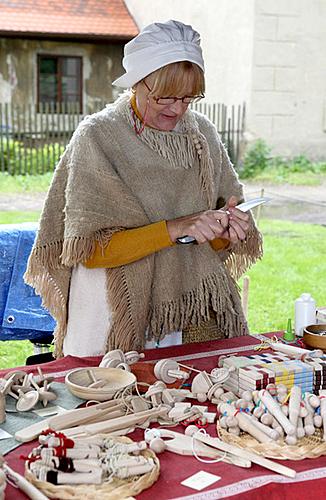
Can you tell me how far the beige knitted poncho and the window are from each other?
12325 mm

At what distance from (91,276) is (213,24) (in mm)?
10522

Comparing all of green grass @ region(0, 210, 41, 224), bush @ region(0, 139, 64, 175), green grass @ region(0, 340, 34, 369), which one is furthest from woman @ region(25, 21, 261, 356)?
bush @ region(0, 139, 64, 175)

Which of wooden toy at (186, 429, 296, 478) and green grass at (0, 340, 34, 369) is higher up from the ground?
wooden toy at (186, 429, 296, 478)

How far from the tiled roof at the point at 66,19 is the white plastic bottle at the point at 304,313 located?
40.1ft

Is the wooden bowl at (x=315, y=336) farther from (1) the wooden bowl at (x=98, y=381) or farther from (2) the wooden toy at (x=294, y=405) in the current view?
(1) the wooden bowl at (x=98, y=381)

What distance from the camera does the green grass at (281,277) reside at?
584 cm

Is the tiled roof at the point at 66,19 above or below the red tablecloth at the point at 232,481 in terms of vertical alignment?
above

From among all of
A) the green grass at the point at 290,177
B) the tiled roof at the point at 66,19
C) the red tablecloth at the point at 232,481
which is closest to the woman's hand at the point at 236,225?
the red tablecloth at the point at 232,481

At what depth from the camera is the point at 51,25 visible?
14531mm

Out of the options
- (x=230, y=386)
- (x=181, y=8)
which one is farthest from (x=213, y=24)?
(x=230, y=386)

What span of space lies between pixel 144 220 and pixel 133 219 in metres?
0.04

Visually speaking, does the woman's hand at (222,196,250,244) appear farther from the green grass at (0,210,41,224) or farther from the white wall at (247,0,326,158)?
the white wall at (247,0,326,158)

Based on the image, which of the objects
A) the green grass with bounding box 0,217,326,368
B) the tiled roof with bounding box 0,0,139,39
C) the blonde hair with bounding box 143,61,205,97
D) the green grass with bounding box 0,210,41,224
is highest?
the tiled roof with bounding box 0,0,139,39

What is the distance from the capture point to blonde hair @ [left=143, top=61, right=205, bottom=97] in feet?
8.52
